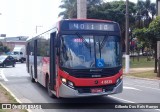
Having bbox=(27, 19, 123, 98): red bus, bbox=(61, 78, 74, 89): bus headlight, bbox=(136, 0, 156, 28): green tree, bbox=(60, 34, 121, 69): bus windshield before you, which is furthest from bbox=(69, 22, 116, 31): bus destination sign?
bbox=(136, 0, 156, 28): green tree

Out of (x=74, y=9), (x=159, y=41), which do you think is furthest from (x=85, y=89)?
(x=74, y=9)

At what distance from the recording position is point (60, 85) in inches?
465

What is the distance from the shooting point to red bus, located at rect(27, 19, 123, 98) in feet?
38.2

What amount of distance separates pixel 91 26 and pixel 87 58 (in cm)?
127

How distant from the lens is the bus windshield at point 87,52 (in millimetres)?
11727

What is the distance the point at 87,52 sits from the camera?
1185cm

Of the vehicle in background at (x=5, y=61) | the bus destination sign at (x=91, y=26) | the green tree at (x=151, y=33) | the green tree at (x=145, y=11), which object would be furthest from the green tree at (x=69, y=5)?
the bus destination sign at (x=91, y=26)

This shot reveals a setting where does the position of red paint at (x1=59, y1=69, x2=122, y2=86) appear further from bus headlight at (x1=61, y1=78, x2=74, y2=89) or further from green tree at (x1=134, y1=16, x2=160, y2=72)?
green tree at (x1=134, y1=16, x2=160, y2=72)

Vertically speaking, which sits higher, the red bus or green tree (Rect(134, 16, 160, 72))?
green tree (Rect(134, 16, 160, 72))

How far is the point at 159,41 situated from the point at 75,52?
55.3 ft

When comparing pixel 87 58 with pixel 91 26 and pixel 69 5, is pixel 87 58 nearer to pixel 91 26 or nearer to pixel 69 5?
pixel 91 26

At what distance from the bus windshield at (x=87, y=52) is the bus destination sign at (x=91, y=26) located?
34 cm

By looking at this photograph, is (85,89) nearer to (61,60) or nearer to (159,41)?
(61,60)

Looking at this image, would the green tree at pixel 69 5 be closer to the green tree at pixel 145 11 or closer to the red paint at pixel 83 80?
the green tree at pixel 145 11
